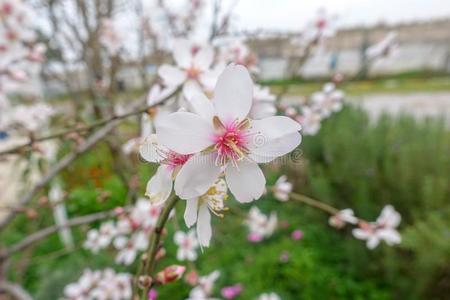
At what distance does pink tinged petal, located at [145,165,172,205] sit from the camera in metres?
0.35

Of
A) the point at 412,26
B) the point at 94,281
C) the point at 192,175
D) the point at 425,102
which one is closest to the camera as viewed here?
the point at 192,175

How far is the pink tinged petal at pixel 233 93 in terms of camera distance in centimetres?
32

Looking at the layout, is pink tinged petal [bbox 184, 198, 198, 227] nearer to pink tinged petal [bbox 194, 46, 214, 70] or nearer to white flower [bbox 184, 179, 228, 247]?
white flower [bbox 184, 179, 228, 247]

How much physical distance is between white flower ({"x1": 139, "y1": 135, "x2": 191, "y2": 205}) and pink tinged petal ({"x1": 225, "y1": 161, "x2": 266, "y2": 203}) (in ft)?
0.16

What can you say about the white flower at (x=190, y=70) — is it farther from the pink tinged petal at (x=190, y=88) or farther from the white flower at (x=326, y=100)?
the white flower at (x=326, y=100)

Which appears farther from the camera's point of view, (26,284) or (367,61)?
(26,284)

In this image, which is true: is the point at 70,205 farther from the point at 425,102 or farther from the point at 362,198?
the point at 425,102

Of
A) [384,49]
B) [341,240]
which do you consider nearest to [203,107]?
[384,49]

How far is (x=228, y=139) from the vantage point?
1.13 feet

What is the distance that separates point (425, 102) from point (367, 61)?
980 centimetres

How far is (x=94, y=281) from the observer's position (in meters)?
1.34

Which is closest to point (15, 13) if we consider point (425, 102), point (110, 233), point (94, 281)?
point (110, 233)

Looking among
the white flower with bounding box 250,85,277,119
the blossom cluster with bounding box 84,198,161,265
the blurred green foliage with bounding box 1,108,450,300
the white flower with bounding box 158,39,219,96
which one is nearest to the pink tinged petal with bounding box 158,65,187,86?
the white flower with bounding box 158,39,219,96

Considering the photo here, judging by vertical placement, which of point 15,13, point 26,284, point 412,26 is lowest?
point 412,26
